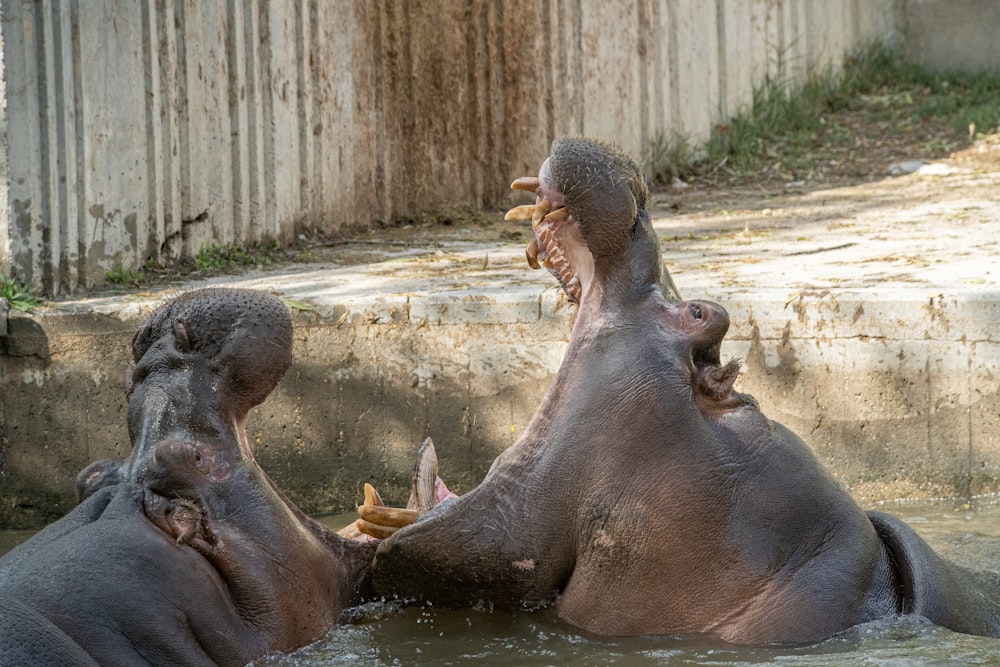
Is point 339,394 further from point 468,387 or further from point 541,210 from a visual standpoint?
point 541,210

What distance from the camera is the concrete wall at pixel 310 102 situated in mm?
6148

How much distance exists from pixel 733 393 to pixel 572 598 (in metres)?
0.60

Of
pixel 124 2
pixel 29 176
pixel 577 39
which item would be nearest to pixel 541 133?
pixel 577 39

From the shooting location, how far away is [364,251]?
7.70 meters

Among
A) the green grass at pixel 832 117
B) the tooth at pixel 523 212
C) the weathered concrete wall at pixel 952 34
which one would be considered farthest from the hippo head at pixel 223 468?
the weathered concrete wall at pixel 952 34

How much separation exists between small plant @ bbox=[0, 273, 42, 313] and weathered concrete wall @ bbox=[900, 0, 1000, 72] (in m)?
9.35

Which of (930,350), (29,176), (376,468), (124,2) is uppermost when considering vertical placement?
(124,2)

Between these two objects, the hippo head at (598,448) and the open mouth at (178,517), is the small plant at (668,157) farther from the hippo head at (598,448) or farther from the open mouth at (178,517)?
the open mouth at (178,517)

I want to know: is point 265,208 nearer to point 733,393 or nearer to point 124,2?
point 124,2

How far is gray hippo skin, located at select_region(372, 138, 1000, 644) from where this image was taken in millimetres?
3158

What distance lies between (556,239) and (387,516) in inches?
31.2

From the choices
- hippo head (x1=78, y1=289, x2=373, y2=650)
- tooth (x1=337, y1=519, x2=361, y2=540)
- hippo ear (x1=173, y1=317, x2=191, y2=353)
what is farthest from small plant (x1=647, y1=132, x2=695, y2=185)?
hippo ear (x1=173, y1=317, x2=191, y2=353)

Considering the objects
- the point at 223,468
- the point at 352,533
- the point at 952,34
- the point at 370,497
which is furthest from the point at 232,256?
the point at 952,34

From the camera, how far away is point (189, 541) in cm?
311
